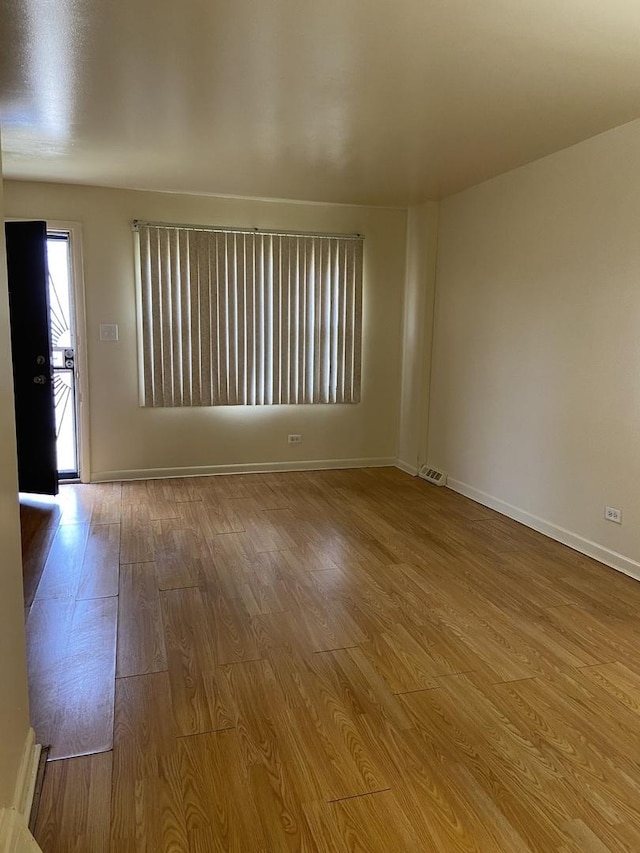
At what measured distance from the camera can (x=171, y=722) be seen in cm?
209

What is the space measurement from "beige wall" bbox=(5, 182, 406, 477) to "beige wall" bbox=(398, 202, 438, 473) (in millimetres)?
133

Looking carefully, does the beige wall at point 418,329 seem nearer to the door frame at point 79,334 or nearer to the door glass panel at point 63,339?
the door frame at point 79,334

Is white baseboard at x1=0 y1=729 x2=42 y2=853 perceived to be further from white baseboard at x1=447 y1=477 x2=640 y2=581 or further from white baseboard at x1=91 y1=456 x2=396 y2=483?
white baseboard at x1=91 y1=456 x2=396 y2=483

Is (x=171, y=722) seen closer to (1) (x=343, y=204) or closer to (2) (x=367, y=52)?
(2) (x=367, y=52)

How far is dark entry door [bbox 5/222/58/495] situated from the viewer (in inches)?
181

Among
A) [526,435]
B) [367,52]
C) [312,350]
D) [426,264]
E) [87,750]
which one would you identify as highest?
[367,52]

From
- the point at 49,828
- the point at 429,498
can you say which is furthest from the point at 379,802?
the point at 429,498

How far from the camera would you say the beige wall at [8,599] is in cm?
153

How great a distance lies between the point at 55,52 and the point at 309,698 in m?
2.73

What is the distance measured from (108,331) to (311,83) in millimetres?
3008

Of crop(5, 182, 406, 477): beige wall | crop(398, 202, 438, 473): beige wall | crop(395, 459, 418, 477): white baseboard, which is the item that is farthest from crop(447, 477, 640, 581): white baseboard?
crop(5, 182, 406, 477): beige wall

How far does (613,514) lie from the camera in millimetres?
3535

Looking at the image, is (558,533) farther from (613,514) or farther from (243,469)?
(243,469)

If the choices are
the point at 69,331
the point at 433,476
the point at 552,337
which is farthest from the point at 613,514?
the point at 69,331
